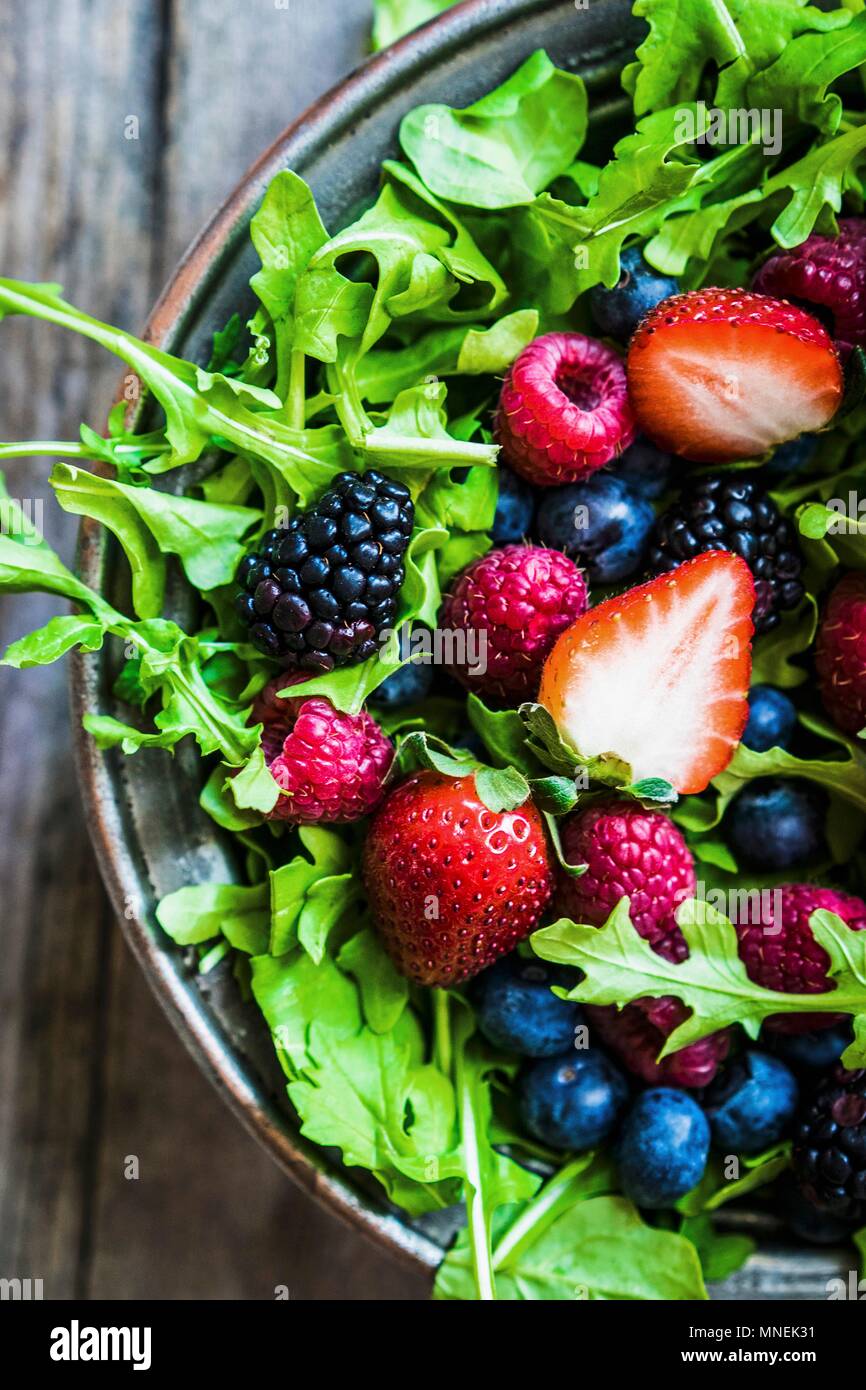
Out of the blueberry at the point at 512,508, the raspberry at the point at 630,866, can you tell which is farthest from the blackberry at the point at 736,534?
the raspberry at the point at 630,866

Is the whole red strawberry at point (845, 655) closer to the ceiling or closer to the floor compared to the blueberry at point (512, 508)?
closer to the floor

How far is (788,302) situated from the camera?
3.81 ft

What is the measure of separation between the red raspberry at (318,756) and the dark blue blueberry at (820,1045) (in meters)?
0.49

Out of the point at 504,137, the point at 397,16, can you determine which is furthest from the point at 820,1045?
the point at 397,16

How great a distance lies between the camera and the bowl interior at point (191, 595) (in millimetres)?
1101

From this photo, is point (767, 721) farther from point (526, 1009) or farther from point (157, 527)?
point (157, 527)

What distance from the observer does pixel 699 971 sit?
1138 millimetres

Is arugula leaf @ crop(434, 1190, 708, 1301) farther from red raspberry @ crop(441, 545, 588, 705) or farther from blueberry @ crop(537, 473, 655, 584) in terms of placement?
blueberry @ crop(537, 473, 655, 584)

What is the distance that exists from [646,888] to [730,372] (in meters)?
0.48

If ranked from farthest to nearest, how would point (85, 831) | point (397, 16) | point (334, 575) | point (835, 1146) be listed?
point (85, 831) < point (397, 16) < point (835, 1146) < point (334, 575)

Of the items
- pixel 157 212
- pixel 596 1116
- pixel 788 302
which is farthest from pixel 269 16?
pixel 596 1116

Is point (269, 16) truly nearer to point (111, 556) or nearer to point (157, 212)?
point (157, 212)

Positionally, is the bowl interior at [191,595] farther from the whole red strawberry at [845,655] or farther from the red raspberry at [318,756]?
the whole red strawberry at [845,655]

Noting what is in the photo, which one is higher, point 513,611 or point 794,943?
point 513,611
